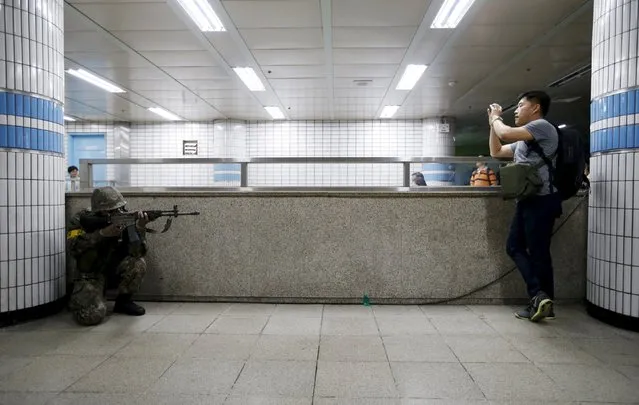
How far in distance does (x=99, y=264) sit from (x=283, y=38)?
14.5 ft

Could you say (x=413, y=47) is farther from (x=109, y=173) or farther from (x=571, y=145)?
(x=109, y=173)

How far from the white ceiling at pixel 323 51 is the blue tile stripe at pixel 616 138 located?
2674 millimetres

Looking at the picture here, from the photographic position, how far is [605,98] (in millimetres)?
3154

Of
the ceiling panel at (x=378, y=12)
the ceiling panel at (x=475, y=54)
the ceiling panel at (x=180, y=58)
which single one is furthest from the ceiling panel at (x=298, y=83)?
the ceiling panel at (x=378, y=12)

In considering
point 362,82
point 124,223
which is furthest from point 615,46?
point 362,82

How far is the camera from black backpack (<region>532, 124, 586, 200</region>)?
2998mm

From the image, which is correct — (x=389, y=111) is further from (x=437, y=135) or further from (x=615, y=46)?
(x=615, y=46)

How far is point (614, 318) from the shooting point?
306 centimetres

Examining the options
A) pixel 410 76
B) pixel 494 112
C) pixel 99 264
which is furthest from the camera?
pixel 410 76

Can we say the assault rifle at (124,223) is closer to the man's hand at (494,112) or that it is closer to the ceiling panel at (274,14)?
the man's hand at (494,112)

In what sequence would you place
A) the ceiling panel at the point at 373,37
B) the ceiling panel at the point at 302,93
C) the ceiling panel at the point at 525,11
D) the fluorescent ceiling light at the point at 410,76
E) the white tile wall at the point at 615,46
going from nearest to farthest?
1. the white tile wall at the point at 615,46
2. the ceiling panel at the point at 525,11
3. the ceiling panel at the point at 373,37
4. the fluorescent ceiling light at the point at 410,76
5. the ceiling panel at the point at 302,93

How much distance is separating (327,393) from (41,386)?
1.55m

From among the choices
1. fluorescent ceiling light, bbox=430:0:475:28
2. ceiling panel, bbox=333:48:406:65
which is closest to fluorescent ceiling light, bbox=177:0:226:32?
ceiling panel, bbox=333:48:406:65

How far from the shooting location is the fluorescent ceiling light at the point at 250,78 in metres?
7.79
